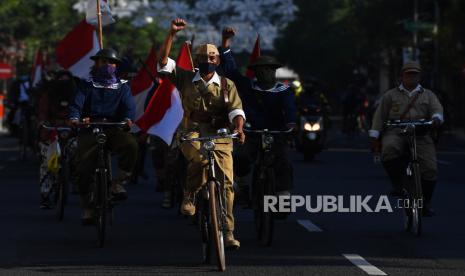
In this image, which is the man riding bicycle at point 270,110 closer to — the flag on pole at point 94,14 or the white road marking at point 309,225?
the white road marking at point 309,225

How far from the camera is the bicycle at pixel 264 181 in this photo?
1359 cm

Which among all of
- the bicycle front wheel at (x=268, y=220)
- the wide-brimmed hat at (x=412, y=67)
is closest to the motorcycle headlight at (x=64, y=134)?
the wide-brimmed hat at (x=412, y=67)

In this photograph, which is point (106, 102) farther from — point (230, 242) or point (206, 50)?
point (230, 242)

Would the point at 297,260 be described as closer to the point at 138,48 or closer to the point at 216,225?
the point at 216,225

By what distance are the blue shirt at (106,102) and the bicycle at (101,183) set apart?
0.16 m

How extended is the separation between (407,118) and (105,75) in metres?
2.94

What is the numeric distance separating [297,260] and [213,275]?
1.28 meters

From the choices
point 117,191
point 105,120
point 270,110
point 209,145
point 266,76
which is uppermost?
point 266,76

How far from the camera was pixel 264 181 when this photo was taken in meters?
13.8

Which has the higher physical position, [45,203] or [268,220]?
[268,220]

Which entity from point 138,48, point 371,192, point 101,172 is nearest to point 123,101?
point 101,172

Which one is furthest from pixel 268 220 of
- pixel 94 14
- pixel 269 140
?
pixel 94 14

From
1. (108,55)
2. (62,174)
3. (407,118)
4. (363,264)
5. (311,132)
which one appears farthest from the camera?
(311,132)

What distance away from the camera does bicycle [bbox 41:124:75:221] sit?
1662 centimetres
